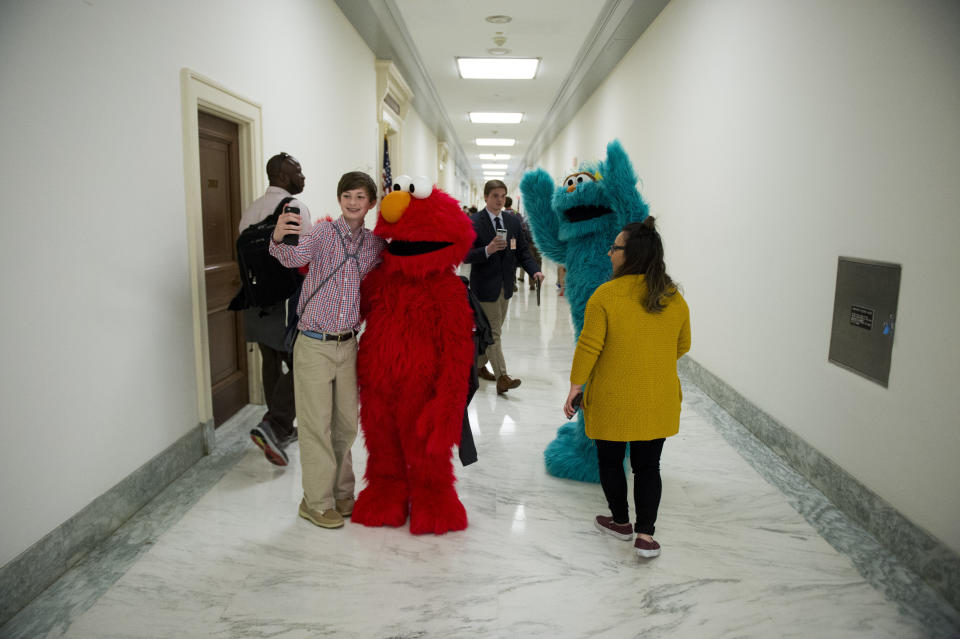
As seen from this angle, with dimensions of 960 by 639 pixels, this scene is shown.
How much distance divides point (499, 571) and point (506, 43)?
6.71 m

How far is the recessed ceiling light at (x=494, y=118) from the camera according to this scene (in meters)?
12.7

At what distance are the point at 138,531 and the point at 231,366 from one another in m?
1.55

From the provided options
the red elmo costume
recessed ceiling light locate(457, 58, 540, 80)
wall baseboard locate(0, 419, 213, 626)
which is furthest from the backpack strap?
recessed ceiling light locate(457, 58, 540, 80)

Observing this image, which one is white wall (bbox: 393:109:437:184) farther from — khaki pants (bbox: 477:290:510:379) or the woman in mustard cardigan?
the woman in mustard cardigan

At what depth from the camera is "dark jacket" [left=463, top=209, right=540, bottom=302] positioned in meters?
4.44

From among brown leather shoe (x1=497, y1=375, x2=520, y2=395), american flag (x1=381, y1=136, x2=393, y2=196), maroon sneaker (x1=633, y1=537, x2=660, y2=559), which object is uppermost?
american flag (x1=381, y1=136, x2=393, y2=196)

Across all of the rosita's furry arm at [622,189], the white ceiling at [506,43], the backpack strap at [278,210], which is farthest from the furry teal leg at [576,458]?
the white ceiling at [506,43]

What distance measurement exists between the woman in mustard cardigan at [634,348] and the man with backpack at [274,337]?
1.56 m

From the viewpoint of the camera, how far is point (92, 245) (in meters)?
2.33

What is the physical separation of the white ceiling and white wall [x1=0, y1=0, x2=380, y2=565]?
337cm

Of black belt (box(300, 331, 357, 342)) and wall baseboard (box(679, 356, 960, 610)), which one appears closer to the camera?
wall baseboard (box(679, 356, 960, 610))

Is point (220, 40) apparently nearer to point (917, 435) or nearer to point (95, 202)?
point (95, 202)

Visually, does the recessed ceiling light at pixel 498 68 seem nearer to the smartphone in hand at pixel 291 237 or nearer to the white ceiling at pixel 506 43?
the white ceiling at pixel 506 43

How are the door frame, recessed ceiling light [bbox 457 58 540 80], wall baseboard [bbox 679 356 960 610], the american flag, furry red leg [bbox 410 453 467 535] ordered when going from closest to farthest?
wall baseboard [bbox 679 356 960 610], furry red leg [bbox 410 453 467 535], the door frame, the american flag, recessed ceiling light [bbox 457 58 540 80]
